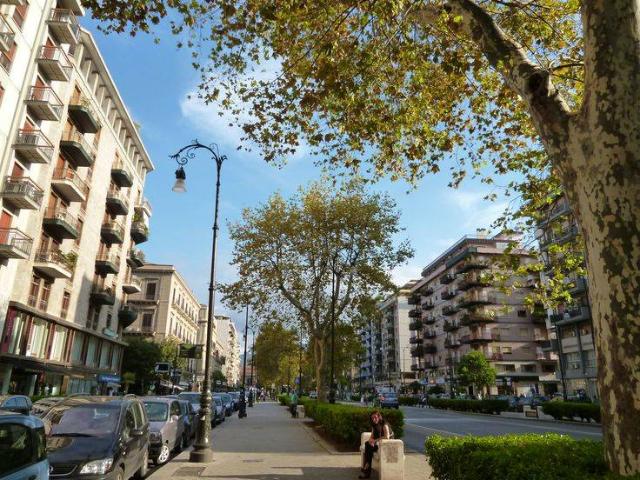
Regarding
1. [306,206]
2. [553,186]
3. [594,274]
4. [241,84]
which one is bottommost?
[594,274]

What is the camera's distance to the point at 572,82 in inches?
447

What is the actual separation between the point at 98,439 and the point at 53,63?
25760mm

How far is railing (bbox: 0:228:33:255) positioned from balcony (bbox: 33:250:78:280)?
6.87 ft

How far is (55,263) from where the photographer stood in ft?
95.7

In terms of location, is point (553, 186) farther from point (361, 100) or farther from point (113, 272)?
point (113, 272)

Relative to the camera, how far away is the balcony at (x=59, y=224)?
2922 centimetres

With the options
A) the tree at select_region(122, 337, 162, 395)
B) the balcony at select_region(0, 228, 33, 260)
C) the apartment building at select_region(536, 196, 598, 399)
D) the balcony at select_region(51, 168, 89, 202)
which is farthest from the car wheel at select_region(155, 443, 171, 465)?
the apartment building at select_region(536, 196, 598, 399)

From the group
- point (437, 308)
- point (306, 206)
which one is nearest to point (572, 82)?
point (306, 206)

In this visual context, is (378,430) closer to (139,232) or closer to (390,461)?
(390,461)

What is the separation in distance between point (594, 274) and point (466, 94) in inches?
350

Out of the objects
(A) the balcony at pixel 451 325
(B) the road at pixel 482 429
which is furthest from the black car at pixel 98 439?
(A) the balcony at pixel 451 325

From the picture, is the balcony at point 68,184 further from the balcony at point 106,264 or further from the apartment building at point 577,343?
the apartment building at point 577,343

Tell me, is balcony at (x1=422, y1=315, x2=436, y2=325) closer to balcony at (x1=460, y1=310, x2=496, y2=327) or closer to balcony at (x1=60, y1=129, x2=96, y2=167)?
balcony at (x1=460, y1=310, x2=496, y2=327)

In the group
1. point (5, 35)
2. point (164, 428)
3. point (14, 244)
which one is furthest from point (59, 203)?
point (164, 428)
